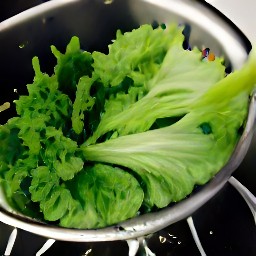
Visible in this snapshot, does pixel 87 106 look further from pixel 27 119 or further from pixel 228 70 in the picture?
pixel 228 70

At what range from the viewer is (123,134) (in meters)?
0.96

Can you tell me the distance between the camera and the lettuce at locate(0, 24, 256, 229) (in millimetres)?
888

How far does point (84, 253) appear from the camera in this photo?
3.83ft

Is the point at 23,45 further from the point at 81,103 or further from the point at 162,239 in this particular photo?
the point at 162,239

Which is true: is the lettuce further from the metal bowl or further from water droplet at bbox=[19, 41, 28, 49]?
water droplet at bbox=[19, 41, 28, 49]

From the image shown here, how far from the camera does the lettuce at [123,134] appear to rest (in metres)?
0.89

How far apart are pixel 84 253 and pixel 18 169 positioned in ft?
1.16


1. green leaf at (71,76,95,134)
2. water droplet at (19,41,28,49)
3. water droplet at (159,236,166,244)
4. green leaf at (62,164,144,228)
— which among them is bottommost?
water droplet at (159,236,166,244)

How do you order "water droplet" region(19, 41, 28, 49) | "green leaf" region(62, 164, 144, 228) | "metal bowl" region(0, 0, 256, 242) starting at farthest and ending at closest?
1. "water droplet" region(19, 41, 28, 49)
2. "metal bowl" region(0, 0, 256, 242)
3. "green leaf" region(62, 164, 144, 228)

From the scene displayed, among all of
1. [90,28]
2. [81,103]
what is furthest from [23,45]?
A: [81,103]

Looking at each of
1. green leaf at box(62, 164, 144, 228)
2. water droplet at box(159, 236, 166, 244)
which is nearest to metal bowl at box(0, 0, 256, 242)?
green leaf at box(62, 164, 144, 228)

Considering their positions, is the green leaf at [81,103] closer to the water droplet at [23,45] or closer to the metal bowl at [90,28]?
the metal bowl at [90,28]

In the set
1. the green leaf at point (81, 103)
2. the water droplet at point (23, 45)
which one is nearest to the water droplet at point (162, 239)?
the green leaf at point (81, 103)

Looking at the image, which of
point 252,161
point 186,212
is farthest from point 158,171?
point 252,161
